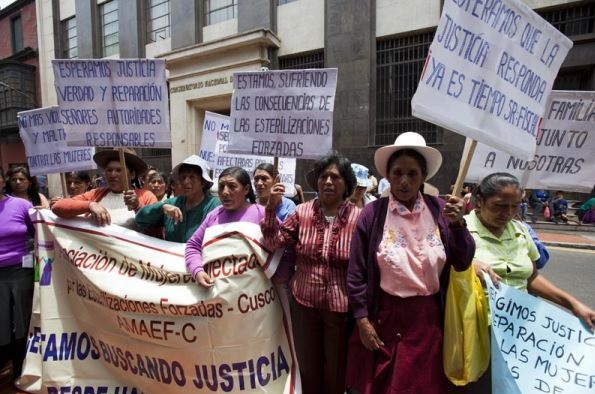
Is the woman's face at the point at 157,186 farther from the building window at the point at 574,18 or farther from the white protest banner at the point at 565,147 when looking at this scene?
the building window at the point at 574,18

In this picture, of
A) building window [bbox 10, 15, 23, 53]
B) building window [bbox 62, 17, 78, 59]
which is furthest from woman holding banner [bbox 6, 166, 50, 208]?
building window [bbox 10, 15, 23, 53]

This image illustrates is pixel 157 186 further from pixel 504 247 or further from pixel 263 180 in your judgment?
pixel 504 247

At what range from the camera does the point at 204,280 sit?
2.01 metres

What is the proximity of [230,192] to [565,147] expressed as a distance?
265 cm

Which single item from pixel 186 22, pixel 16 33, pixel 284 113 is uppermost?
pixel 16 33

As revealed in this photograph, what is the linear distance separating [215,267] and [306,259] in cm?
55

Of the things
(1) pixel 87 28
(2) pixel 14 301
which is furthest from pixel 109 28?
(2) pixel 14 301

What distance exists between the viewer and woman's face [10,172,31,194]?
318 centimetres

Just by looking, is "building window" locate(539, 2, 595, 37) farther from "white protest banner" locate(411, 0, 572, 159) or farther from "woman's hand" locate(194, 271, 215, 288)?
"woman's hand" locate(194, 271, 215, 288)

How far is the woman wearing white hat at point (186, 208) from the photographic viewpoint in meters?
2.51

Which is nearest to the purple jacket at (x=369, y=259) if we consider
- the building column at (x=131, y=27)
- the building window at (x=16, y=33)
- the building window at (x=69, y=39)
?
the building column at (x=131, y=27)

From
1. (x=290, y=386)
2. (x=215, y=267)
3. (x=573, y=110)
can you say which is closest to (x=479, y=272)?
(x=290, y=386)

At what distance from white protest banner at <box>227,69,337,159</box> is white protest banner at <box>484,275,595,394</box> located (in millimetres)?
1594

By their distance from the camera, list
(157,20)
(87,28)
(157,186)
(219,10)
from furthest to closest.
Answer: (87,28) → (157,20) → (219,10) → (157,186)
